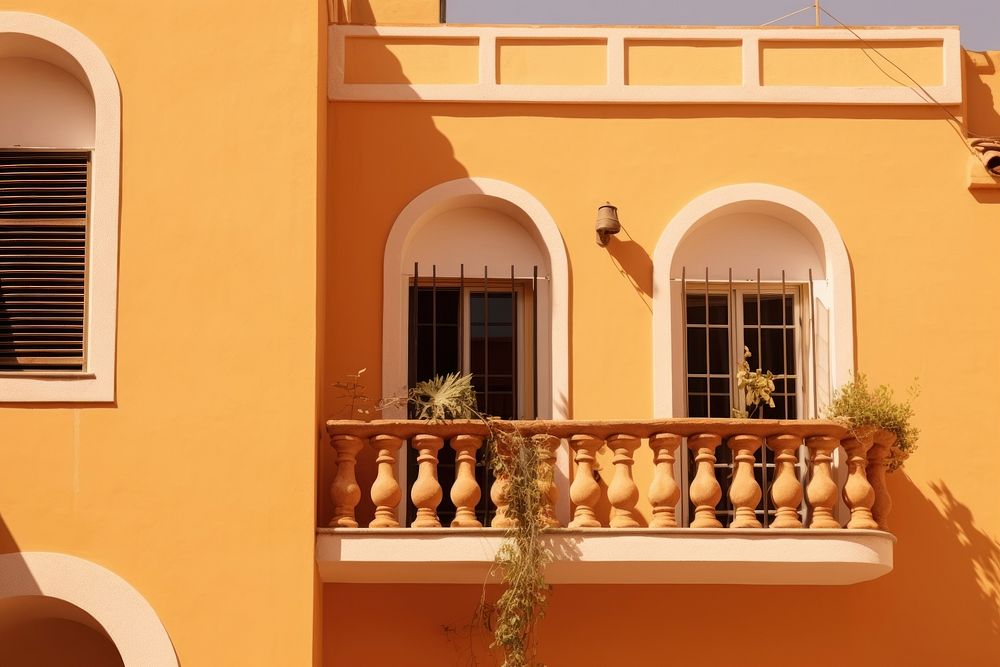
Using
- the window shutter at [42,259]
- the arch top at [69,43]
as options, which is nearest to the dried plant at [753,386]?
the window shutter at [42,259]

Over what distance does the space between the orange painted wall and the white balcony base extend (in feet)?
1.73

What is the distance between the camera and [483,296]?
11406mm

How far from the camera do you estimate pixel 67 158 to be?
1040 cm

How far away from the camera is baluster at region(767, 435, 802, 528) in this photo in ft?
32.6

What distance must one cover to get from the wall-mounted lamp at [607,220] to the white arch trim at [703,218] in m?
0.41

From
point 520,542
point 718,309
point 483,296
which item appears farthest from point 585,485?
point 718,309

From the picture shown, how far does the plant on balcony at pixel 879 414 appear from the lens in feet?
33.3

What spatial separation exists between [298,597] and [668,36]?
4899 mm

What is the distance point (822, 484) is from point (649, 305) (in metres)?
1.86

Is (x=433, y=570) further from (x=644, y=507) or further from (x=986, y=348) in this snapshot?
(x=986, y=348)

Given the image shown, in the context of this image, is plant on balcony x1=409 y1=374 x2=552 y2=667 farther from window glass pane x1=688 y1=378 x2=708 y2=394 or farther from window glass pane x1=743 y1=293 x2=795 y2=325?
window glass pane x1=743 y1=293 x2=795 y2=325

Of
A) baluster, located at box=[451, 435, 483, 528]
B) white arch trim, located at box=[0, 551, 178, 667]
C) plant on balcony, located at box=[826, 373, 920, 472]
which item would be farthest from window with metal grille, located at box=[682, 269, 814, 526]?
white arch trim, located at box=[0, 551, 178, 667]

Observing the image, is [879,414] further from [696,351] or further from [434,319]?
[434,319]

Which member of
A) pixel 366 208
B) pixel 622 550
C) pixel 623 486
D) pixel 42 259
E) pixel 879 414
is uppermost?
pixel 366 208
